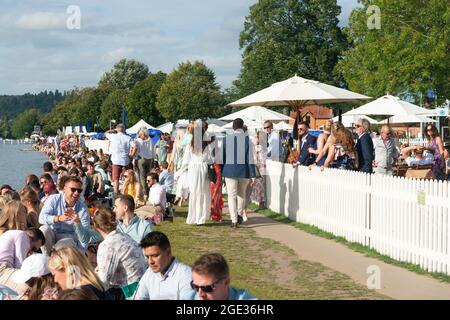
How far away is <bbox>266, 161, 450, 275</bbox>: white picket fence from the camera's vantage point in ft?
31.6

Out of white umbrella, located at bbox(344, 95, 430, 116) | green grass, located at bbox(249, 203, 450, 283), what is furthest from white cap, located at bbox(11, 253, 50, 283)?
white umbrella, located at bbox(344, 95, 430, 116)

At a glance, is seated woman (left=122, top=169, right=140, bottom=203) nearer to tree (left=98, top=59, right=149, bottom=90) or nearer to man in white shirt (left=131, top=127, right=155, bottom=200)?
man in white shirt (left=131, top=127, right=155, bottom=200)

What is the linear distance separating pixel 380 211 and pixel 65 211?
458cm

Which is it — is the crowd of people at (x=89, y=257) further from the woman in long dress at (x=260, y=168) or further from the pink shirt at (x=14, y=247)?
the woman in long dress at (x=260, y=168)

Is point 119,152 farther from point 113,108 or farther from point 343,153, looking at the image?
point 113,108

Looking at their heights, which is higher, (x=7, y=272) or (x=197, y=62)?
(x=197, y=62)

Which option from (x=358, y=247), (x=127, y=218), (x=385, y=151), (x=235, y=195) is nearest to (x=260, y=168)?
(x=385, y=151)

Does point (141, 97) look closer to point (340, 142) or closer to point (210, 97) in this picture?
point (210, 97)

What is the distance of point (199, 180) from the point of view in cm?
1519

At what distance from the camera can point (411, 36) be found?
42375 millimetres
